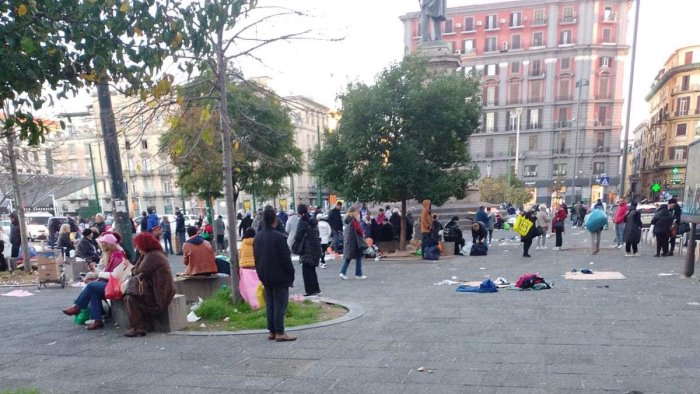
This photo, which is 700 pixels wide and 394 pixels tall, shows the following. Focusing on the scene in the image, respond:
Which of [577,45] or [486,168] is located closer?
[577,45]

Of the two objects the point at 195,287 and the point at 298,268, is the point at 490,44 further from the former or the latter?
the point at 195,287

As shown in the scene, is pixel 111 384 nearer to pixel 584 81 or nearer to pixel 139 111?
pixel 139 111

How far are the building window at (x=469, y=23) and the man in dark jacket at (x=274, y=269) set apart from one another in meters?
62.5

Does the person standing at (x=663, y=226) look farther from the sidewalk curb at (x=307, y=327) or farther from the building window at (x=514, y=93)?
the building window at (x=514, y=93)

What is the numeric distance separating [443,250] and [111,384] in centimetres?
1130

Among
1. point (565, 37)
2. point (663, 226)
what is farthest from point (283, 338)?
point (565, 37)

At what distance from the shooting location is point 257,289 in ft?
22.4

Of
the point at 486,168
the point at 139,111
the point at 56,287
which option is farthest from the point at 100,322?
the point at 486,168

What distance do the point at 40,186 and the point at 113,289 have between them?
13.0 meters

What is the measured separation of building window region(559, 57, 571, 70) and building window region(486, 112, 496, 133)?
10028mm

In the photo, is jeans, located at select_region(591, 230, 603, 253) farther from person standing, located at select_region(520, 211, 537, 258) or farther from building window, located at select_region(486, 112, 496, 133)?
building window, located at select_region(486, 112, 496, 133)

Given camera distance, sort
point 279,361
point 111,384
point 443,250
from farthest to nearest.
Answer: point 443,250 < point 279,361 < point 111,384

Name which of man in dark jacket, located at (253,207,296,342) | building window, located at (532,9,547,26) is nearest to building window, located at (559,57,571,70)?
building window, located at (532,9,547,26)

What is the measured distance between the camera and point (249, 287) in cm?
684
